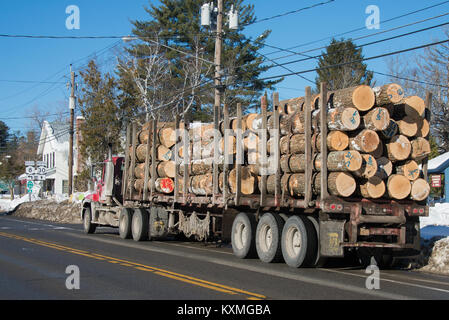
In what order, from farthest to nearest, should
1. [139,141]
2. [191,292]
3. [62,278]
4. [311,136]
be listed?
1. [139,141]
2. [311,136]
3. [62,278]
4. [191,292]

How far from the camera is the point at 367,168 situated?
11.6 metres

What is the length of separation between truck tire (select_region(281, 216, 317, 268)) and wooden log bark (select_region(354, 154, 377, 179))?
5.08 feet

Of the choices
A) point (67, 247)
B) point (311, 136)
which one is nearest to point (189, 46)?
point (67, 247)

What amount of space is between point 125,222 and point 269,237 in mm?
8011

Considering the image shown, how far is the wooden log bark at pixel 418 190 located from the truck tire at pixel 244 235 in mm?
3850

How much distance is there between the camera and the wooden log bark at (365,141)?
11508mm

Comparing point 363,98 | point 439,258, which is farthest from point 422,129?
point 439,258

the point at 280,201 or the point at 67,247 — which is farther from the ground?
the point at 280,201
